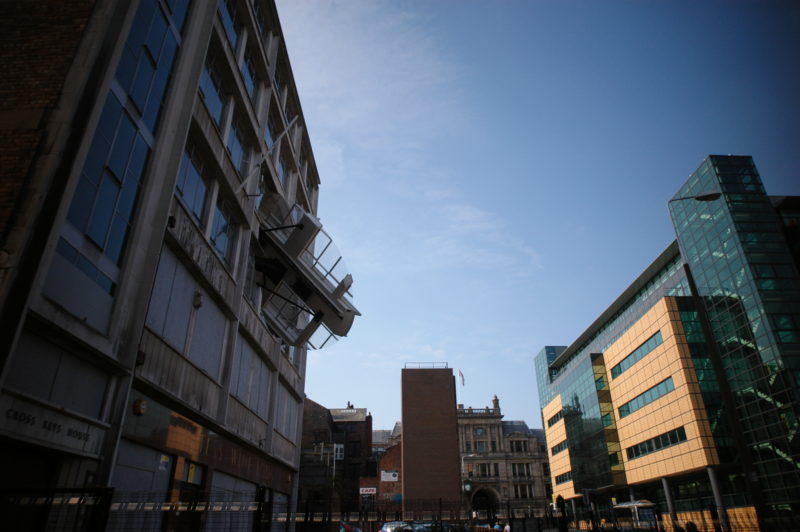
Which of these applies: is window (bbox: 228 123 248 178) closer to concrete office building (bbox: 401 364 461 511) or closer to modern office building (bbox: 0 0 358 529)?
modern office building (bbox: 0 0 358 529)

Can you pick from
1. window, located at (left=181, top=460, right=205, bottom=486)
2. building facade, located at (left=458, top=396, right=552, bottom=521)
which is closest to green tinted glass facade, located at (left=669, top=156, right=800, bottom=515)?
window, located at (left=181, top=460, right=205, bottom=486)

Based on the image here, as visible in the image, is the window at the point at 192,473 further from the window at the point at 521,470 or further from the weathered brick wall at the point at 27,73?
the window at the point at 521,470

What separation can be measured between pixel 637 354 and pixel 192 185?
47.8 m

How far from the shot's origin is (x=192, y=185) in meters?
14.3

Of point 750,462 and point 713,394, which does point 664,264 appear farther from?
point 750,462

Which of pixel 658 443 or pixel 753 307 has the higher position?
pixel 753 307

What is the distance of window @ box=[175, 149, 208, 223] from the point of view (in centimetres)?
1358

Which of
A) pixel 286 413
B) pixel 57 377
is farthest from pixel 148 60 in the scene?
pixel 286 413

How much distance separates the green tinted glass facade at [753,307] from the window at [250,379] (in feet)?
117

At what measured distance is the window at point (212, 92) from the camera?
15.4 m

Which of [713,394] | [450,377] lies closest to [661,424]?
[713,394]

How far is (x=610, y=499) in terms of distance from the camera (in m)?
56.8

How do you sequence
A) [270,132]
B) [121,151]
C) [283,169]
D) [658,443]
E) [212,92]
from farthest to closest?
[658,443], [283,169], [270,132], [212,92], [121,151]

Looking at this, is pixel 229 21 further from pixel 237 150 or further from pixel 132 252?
pixel 132 252
